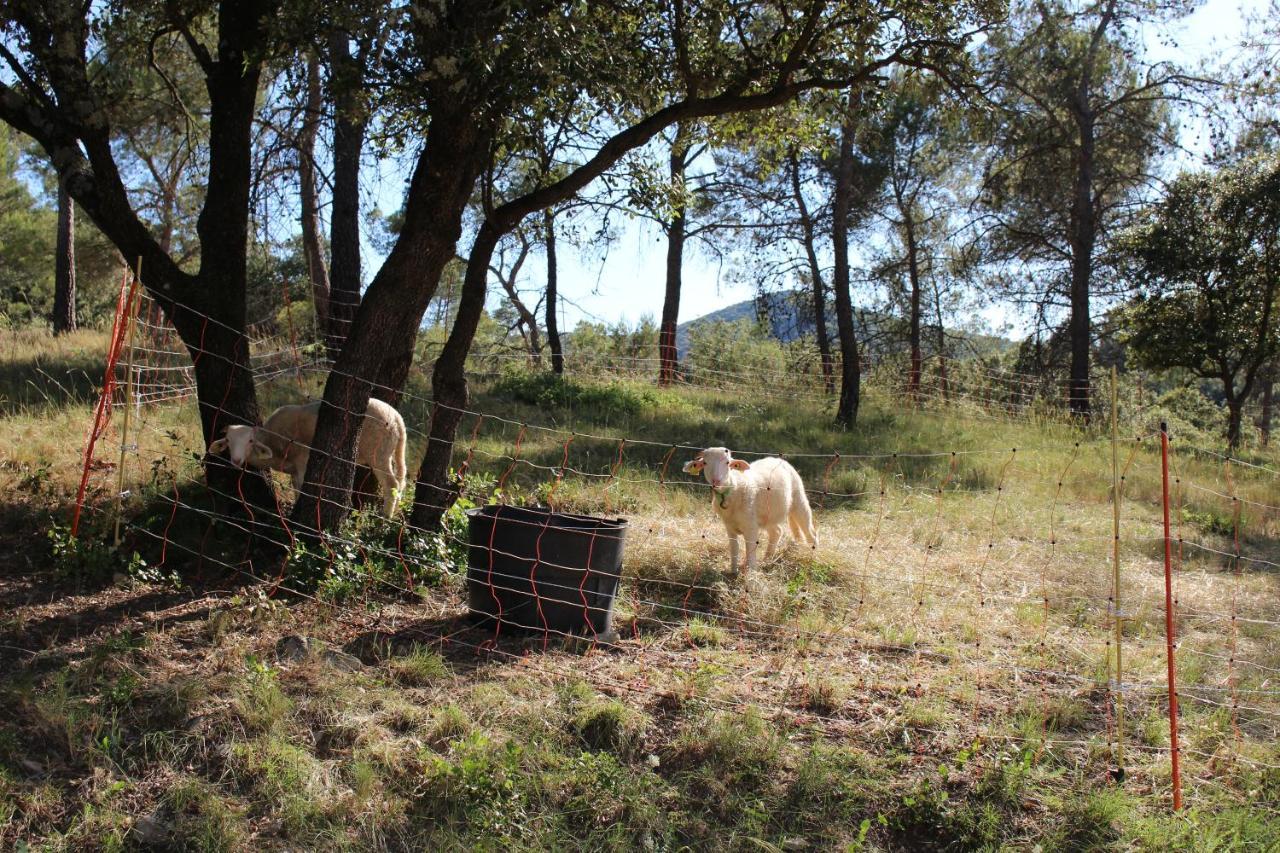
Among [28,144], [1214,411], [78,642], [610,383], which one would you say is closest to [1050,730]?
[78,642]

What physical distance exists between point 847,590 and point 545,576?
8.17 feet

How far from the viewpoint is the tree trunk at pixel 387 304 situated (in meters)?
6.42

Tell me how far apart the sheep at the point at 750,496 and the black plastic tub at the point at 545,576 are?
1.12 metres

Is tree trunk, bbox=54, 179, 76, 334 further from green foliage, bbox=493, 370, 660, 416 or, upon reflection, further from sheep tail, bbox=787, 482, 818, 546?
sheep tail, bbox=787, 482, 818, 546

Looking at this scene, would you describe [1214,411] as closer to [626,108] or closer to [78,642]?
[626,108]

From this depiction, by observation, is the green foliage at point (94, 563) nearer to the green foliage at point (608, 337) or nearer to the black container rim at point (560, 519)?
the black container rim at point (560, 519)

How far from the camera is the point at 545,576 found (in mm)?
5715

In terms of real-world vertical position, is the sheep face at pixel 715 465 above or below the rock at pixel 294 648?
above

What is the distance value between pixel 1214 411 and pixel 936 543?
2636 cm

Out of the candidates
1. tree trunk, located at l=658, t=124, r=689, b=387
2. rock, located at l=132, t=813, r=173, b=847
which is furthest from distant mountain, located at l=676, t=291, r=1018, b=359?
rock, located at l=132, t=813, r=173, b=847

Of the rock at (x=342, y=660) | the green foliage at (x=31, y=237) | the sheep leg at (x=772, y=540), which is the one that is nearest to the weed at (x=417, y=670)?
the rock at (x=342, y=660)

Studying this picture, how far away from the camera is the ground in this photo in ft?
13.2

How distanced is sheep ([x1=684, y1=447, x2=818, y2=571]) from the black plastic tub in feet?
3.66

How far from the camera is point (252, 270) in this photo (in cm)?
2583
